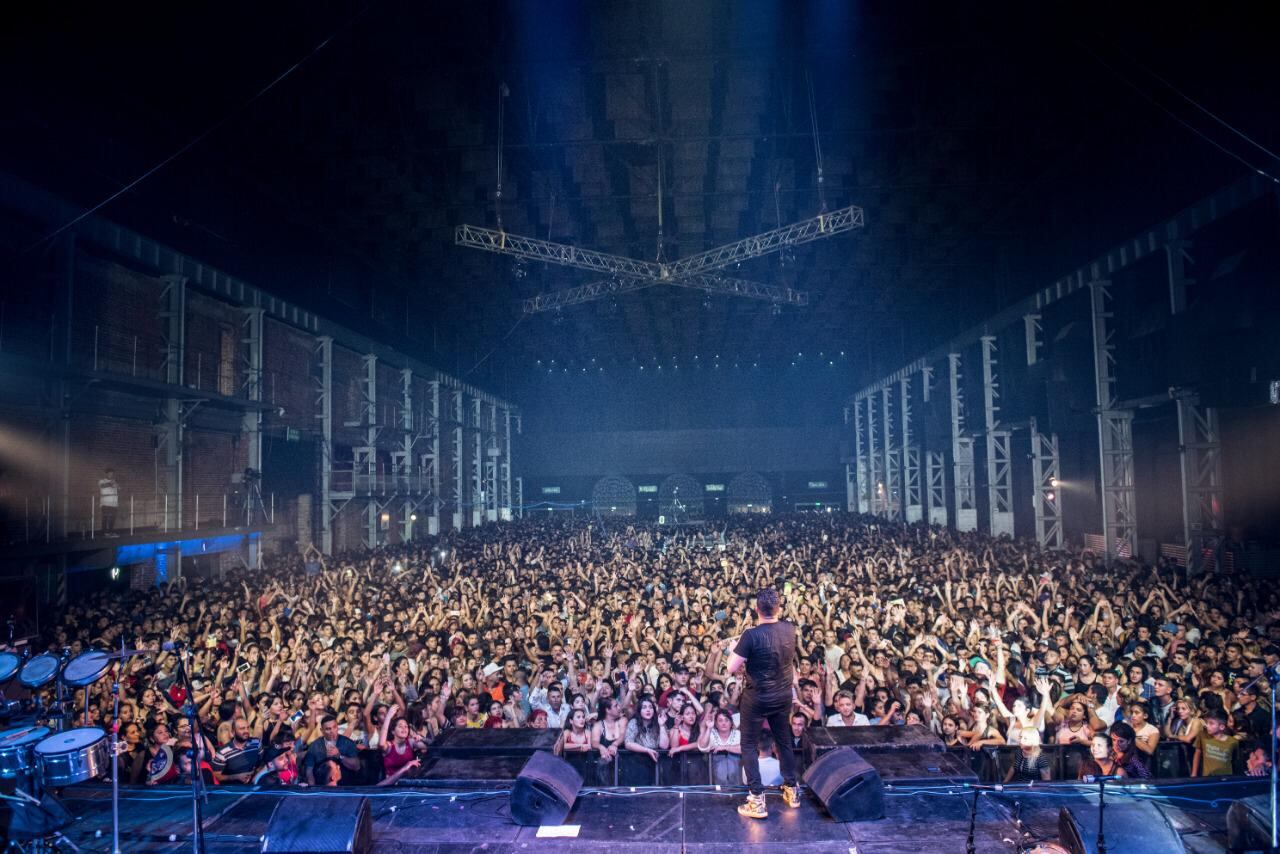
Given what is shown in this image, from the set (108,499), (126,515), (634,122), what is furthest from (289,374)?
(634,122)

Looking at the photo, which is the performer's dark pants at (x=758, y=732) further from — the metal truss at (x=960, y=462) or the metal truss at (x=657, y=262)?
the metal truss at (x=960, y=462)

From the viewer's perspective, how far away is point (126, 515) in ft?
50.5

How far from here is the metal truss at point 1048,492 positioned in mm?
21094

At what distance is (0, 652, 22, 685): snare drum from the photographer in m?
5.30

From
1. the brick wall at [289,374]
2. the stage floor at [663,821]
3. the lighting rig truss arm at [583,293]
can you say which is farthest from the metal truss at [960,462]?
the stage floor at [663,821]

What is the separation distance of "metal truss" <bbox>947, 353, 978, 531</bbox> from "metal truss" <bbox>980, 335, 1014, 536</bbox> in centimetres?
247

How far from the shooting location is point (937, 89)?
41.4 ft

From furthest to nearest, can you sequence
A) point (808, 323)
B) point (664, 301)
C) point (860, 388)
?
point (860, 388)
point (808, 323)
point (664, 301)

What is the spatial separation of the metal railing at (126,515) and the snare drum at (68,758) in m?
10.2

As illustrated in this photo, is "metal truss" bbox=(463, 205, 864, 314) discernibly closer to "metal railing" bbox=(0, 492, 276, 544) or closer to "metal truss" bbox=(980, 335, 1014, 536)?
"metal truss" bbox=(980, 335, 1014, 536)

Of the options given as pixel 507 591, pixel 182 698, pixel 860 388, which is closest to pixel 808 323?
pixel 860 388

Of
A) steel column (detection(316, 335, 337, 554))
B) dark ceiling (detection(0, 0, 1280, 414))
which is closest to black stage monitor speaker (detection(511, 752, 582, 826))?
dark ceiling (detection(0, 0, 1280, 414))

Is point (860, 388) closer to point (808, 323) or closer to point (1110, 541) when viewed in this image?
point (808, 323)

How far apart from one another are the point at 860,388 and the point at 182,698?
126ft
